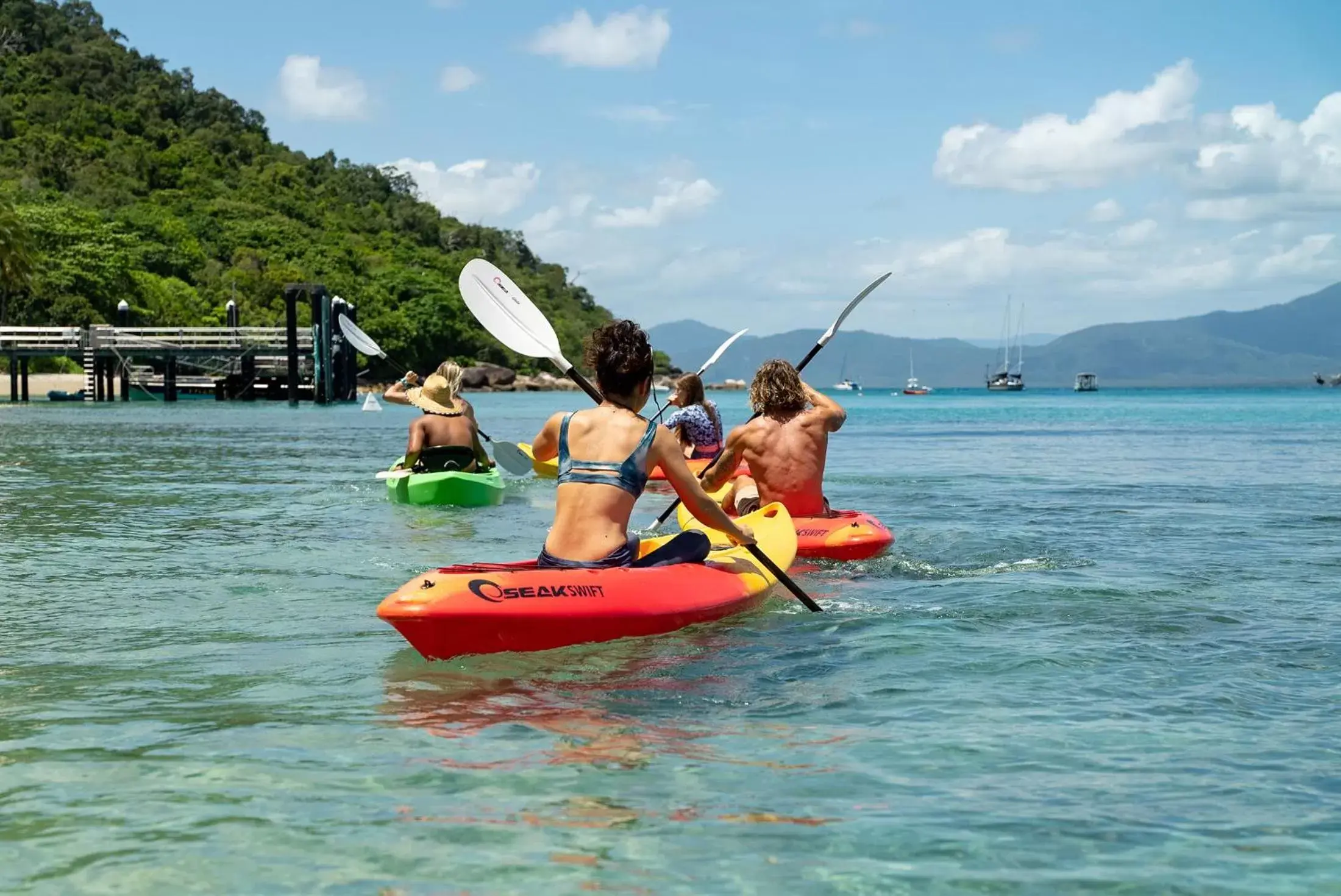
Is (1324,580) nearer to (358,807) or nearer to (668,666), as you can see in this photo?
(668,666)

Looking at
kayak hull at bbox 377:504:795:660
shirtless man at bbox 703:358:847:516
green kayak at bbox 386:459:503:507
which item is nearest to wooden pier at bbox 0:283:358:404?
green kayak at bbox 386:459:503:507

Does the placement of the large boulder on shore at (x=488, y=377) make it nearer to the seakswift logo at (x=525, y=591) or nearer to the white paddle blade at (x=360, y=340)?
the white paddle blade at (x=360, y=340)

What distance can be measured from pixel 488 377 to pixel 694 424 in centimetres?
9441

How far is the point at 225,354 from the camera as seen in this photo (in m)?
60.2

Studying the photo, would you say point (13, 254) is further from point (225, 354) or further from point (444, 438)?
point (444, 438)

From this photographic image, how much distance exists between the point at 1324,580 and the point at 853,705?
17.1 ft

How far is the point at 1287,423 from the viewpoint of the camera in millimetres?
49062

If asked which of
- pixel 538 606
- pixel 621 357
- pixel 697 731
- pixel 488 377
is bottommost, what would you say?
pixel 697 731

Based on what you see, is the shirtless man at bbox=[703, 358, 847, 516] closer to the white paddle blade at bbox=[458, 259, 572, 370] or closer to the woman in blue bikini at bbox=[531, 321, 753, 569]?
the white paddle blade at bbox=[458, 259, 572, 370]

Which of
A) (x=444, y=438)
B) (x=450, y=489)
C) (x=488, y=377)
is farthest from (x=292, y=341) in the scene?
(x=488, y=377)

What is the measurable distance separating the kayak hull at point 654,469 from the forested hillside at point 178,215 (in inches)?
1854

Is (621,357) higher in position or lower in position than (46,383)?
higher

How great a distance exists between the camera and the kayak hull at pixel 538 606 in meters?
6.23

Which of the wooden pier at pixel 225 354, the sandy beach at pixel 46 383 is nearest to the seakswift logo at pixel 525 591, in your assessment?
the wooden pier at pixel 225 354
